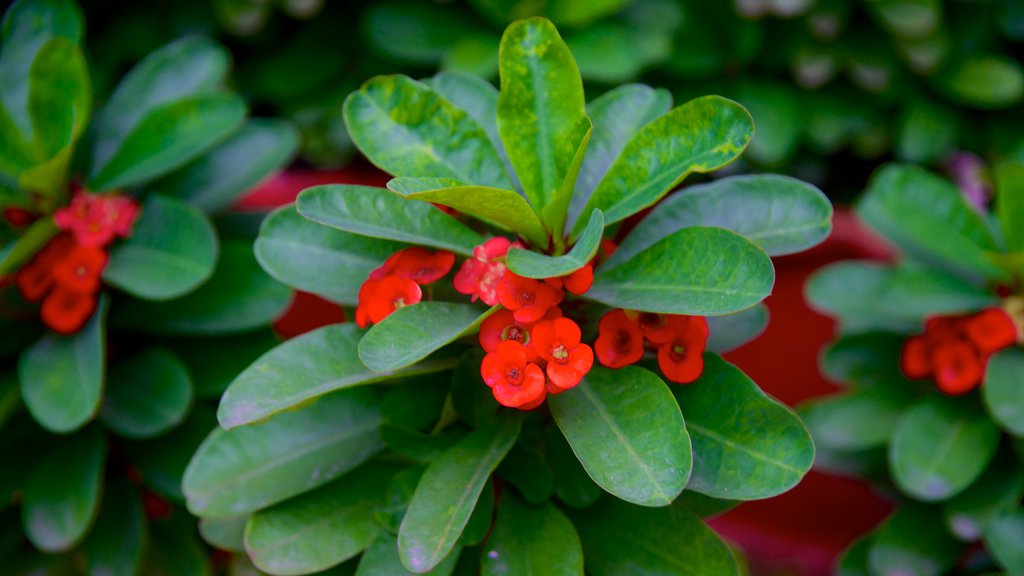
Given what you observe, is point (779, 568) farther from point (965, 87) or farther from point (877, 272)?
point (965, 87)

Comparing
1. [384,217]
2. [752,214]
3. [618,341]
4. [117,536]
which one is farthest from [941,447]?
[117,536]

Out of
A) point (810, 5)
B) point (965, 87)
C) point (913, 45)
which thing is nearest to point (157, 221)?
point (810, 5)

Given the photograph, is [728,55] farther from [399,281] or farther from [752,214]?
[399,281]

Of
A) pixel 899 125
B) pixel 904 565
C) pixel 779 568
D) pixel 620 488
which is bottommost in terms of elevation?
pixel 779 568

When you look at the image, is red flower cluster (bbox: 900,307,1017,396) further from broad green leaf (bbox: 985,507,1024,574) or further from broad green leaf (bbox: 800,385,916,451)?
broad green leaf (bbox: 985,507,1024,574)

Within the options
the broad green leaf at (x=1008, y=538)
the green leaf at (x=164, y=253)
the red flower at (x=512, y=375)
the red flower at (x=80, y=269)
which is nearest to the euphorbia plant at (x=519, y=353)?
the red flower at (x=512, y=375)

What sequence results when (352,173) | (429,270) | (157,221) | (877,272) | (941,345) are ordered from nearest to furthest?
(429,270)
(157,221)
(941,345)
(877,272)
(352,173)
